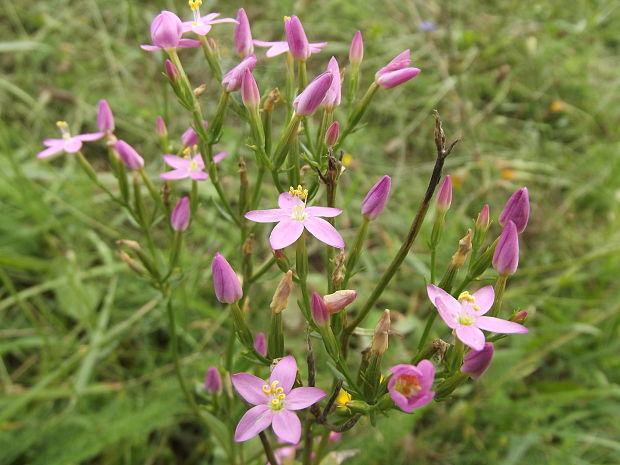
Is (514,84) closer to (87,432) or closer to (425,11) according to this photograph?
(425,11)

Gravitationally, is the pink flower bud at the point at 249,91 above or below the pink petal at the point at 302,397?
above

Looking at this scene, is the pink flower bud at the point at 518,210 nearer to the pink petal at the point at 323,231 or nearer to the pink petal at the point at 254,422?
the pink petal at the point at 323,231

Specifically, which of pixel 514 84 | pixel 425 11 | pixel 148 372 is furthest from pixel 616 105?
pixel 148 372

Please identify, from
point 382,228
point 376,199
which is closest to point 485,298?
point 376,199

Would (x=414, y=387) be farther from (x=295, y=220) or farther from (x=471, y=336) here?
(x=295, y=220)

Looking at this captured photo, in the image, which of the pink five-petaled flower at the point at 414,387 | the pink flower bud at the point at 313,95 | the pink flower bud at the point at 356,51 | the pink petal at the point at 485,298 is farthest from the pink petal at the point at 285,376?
the pink flower bud at the point at 356,51

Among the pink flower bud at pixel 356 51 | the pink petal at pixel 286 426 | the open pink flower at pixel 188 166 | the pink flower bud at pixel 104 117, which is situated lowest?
the pink petal at pixel 286 426

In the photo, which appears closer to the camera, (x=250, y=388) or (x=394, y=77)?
(x=250, y=388)
